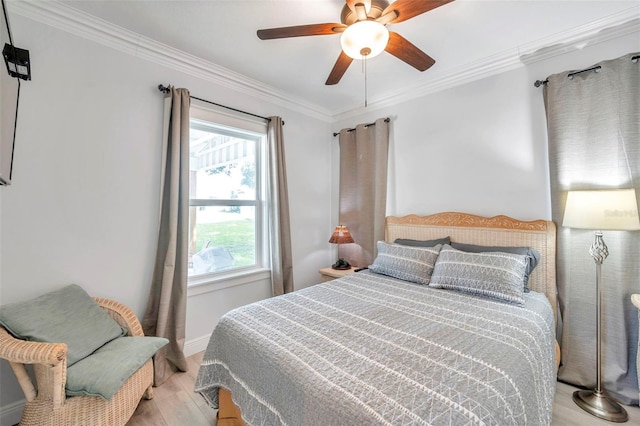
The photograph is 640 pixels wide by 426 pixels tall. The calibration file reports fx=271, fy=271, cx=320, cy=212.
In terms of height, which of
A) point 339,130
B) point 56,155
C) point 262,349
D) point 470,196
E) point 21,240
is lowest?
point 262,349

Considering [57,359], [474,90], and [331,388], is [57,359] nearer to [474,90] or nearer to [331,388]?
[331,388]

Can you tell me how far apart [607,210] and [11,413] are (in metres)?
3.86

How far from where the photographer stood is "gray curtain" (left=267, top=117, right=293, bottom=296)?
2.99 metres

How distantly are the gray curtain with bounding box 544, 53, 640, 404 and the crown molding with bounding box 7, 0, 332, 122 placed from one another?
8.67 ft

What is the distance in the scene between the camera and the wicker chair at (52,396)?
1258 mm

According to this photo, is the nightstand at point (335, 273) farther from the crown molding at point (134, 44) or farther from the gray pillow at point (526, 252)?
the crown molding at point (134, 44)

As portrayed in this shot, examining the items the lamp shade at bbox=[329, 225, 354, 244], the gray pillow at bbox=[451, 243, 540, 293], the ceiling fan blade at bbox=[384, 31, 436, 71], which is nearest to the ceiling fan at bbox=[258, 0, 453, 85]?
the ceiling fan blade at bbox=[384, 31, 436, 71]

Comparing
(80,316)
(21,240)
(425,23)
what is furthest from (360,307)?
(21,240)

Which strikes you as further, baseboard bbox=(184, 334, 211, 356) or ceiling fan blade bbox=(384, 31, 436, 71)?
baseboard bbox=(184, 334, 211, 356)

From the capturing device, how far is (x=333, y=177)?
3.80 metres

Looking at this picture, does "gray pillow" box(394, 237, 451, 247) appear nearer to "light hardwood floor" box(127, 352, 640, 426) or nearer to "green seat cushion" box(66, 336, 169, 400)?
"light hardwood floor" box(127, 352, 640, 426)

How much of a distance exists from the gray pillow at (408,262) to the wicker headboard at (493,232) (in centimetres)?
32

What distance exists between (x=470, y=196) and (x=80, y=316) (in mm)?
3196

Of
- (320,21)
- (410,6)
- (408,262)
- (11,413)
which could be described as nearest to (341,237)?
(408,262)
